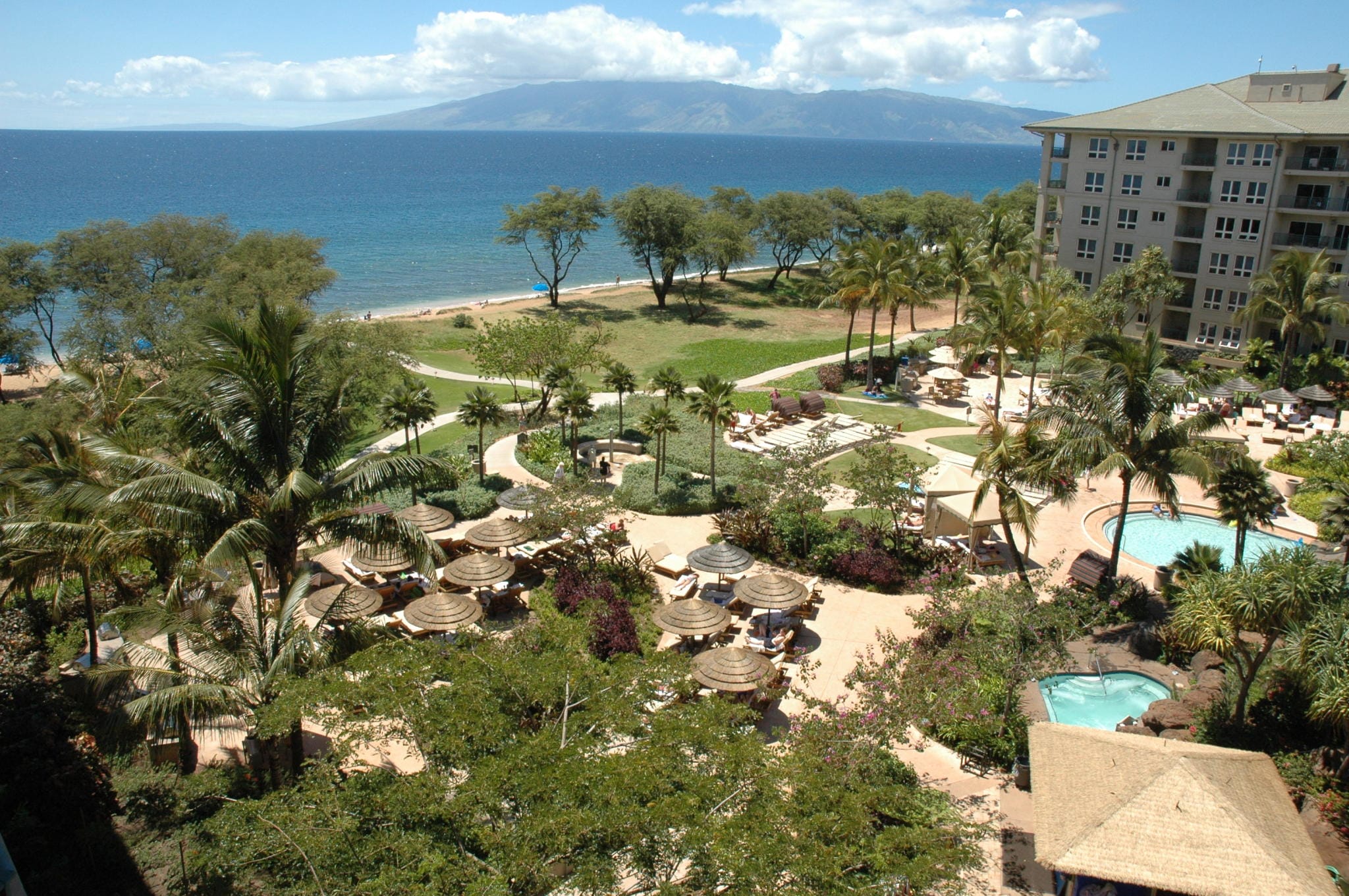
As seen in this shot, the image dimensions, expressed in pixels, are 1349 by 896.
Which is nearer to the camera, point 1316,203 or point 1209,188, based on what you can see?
point 1316,203

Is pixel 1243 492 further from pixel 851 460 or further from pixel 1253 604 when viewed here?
pixel 851 460

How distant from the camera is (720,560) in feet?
76.6

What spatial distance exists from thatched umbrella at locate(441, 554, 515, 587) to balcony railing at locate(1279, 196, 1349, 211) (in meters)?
42.8

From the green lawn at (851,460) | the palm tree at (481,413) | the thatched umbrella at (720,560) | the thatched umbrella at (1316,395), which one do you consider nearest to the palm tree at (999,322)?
the green lawn at (851,460)

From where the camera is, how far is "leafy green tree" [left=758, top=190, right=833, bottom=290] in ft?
238

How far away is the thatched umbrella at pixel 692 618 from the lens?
20141 millimetres

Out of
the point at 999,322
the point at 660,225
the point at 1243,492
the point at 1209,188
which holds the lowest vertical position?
the point at 1243,492

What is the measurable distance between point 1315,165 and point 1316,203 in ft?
5.97

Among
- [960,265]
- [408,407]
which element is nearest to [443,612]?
[408,407]

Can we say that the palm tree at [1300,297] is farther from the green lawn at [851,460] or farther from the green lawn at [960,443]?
the green lawn at [851,460]

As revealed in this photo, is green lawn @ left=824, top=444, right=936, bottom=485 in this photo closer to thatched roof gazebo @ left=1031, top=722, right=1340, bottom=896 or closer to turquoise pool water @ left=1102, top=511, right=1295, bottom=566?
turquoise pool water @ left=1102, top=511, right=1295, bottom=566

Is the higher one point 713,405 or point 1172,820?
point 713,405

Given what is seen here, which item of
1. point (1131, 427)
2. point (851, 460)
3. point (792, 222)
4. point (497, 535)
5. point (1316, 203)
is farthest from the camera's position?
point (792, 222)

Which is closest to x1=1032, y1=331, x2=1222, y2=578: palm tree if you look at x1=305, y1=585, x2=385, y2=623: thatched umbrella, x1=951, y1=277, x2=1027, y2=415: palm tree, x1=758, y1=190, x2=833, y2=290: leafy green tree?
Result: x1=951, y1=277, x2=1027, y2=415: palm tree
